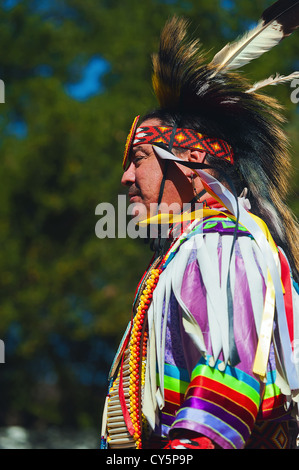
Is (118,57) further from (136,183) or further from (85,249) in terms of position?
(136,183)

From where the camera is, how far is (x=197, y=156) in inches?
85.4

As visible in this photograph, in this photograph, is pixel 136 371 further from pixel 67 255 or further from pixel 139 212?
pixel 67 255

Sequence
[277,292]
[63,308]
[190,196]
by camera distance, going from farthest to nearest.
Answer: [63,308], [190,196], [277,292]

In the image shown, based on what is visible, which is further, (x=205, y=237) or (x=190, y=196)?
(x=190, y=196)

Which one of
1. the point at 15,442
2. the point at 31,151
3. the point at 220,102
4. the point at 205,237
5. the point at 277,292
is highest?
the point at 31,151

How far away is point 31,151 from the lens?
30.1ft

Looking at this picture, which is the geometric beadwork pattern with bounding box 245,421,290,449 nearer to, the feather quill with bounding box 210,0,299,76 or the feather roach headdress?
the feather roach headdress

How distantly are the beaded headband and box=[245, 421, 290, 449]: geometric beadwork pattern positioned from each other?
34.9 inches

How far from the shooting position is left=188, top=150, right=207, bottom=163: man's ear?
2.17m

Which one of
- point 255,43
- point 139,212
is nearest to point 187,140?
point 139,212

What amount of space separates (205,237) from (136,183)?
1.56 ft

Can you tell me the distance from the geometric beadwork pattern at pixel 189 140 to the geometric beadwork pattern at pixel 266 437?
89cm

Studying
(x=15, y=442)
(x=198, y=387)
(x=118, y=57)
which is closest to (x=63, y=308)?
(x=15, y=442)

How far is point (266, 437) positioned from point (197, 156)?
93cm
